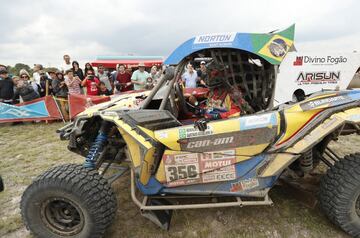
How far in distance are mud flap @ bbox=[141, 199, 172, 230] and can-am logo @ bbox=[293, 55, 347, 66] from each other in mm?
1996

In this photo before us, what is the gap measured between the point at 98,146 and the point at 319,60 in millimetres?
2471

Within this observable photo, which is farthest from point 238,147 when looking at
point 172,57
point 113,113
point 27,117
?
point 27,117

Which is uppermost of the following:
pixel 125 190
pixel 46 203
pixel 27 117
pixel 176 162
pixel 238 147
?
pixel 238 147

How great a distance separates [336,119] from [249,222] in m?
1.36

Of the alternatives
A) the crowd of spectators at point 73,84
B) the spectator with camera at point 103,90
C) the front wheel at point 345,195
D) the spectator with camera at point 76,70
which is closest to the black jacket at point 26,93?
the crowd of spectators at point 73,84

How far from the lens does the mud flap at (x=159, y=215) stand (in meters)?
2.82

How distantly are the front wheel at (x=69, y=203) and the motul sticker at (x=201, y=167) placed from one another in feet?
2.12

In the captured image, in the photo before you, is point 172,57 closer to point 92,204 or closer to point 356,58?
point 92,204

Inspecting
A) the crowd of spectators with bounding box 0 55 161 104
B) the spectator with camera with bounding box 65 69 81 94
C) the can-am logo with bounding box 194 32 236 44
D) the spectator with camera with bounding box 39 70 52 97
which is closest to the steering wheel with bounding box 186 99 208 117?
the can-am logo with bounding box 194 32 236 44

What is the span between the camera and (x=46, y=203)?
2.67 meters

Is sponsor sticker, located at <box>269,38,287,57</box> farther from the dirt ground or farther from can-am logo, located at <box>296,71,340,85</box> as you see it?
the dirt ground

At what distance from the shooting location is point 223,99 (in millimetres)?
3193

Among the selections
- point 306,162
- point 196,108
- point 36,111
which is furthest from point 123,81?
point 306,162

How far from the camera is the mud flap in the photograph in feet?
9.25
